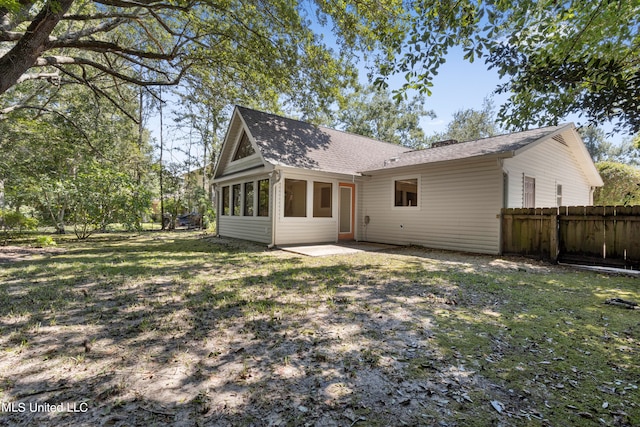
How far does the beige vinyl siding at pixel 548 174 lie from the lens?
8789 mm

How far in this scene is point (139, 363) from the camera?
2.33 meters

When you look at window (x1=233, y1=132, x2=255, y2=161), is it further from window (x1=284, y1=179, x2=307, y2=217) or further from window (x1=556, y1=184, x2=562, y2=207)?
window (x1=556, y1=184, x2=562, y2=207)

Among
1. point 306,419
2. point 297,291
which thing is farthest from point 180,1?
point 306,419

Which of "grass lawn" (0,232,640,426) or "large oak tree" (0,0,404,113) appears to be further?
"large oak tree" (0,0,404,113)

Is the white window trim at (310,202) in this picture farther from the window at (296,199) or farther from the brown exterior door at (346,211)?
the brown exterior door at (346,211)

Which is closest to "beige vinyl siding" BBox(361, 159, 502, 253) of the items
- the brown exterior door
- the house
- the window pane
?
the house

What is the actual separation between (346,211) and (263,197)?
3428 millimetres

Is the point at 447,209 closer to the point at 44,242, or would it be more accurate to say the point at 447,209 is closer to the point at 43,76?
the point at 43,76

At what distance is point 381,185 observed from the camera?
1105cm

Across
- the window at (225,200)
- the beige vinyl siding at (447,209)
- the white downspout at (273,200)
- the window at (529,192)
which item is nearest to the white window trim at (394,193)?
the beige vinyl siding at (447,209)

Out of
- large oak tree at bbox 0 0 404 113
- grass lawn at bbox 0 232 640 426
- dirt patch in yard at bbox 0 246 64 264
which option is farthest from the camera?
dirt patch in yard at bbox 0 246 64 264

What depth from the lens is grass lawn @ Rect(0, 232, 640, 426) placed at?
181cm

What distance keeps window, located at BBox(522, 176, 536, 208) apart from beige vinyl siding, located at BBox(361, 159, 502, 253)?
2.12m

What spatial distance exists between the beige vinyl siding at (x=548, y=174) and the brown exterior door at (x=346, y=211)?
5.35m
